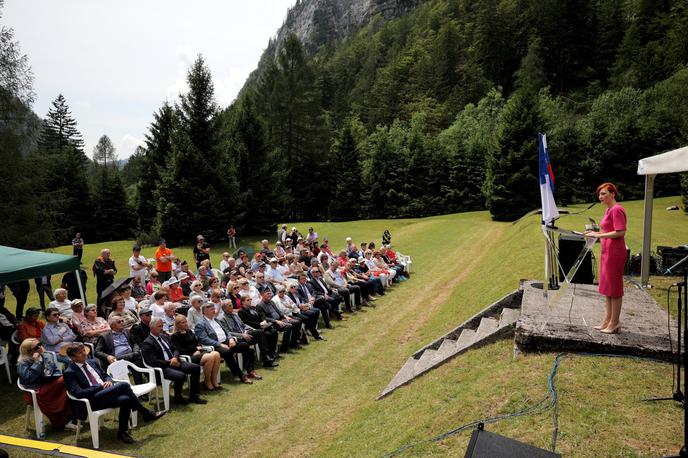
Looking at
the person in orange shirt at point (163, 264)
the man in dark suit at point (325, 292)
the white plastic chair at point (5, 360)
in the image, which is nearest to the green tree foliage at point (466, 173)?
the man in dark suit at point (325, 292)

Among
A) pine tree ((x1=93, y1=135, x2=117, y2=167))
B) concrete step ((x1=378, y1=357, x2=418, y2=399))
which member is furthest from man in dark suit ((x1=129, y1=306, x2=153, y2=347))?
pine tree ((x1=93, y1=135, x2=117, y2=167))

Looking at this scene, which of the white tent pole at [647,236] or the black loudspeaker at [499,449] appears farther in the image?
the white tent pole at [647,236]

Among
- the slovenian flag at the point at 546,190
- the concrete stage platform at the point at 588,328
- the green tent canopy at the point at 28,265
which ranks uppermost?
the slovenian flag at the point at 546,190

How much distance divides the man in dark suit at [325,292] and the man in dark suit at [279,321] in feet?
6.34

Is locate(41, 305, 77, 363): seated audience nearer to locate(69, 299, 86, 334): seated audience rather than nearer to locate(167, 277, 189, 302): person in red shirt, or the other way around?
locate(69, 299, 86, 334): seated audience

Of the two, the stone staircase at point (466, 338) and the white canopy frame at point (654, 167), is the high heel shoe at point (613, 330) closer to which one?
the stone staircase at point (466, 338)

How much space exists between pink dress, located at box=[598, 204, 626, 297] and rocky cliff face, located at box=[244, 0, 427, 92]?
157 meters

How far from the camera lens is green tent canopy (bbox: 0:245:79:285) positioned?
7996mm

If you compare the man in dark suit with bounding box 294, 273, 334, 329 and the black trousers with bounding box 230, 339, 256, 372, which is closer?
the black trousers with bounding box 230, 339, 256, 372

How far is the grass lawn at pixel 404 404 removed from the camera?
4.14 metres

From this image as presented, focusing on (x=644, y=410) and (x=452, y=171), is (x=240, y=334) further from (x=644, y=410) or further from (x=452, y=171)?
(x=452, y=171)

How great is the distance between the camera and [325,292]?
1244 cm

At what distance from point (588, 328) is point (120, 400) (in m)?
6.82

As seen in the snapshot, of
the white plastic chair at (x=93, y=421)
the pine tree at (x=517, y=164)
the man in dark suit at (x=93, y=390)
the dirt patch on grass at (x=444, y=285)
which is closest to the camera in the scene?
the white plastic chair at (x=93, y=421)
